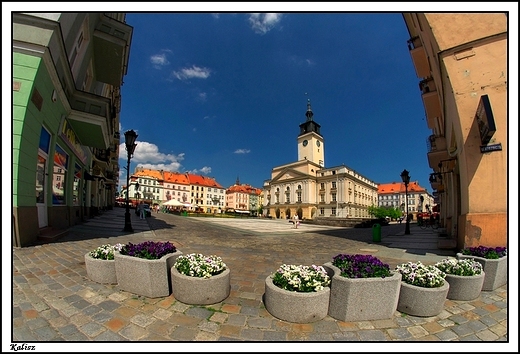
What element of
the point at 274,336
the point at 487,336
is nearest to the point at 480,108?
the point at 487,336

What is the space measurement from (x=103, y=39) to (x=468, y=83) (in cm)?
1575

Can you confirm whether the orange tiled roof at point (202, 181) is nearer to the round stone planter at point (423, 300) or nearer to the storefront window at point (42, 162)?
the storefront window at point (42, 162)

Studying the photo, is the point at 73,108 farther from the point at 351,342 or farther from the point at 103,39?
the point at 351,342

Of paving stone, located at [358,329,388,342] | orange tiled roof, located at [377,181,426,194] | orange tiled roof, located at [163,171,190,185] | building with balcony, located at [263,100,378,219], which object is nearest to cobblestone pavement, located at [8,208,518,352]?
paving stone, located at [358,329,388,342]

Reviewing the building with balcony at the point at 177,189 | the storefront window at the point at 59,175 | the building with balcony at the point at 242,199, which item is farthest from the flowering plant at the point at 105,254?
the building with balcony at the point at 242,199

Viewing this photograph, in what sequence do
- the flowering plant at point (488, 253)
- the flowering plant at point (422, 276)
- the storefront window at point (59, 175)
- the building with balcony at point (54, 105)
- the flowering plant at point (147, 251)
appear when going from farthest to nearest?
the storefront window at point (59, 175) → the building with balcony at point (54, 105) → the flowering plant at point (488, 253) → the flowering plant at point (147, 251) → the flowering plant at point (422, 276)

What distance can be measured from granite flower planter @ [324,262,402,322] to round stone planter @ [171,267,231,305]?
172 cm

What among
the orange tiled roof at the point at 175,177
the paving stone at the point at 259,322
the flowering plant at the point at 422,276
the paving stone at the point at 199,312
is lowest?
the paving stone at the point at 259,322

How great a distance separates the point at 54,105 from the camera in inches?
317

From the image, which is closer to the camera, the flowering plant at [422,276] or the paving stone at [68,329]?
the paving stone at [68,329]

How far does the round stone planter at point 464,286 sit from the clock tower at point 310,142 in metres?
71.5

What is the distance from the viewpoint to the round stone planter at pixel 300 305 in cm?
297

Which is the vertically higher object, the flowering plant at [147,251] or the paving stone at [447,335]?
the flowering plant at [147,251]

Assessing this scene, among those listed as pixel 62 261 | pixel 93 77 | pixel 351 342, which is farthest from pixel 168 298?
pixel 93 77
